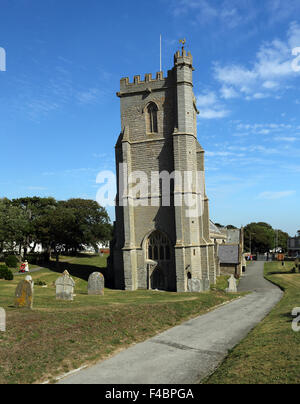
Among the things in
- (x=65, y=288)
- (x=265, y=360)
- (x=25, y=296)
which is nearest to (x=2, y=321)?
(x=25, y=296)

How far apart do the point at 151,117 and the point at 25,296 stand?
23030 mm

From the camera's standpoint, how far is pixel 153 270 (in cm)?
3192

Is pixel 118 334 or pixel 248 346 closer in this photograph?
pixel 248 346

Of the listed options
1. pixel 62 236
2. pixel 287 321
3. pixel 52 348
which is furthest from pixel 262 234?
pixel 52 348

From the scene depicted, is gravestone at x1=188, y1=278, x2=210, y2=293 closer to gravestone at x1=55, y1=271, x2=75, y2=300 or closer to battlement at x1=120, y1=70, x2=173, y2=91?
gravestone at x1=55, y1=271, x2=75, y2=300

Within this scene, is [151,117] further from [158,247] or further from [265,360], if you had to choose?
[265,360]

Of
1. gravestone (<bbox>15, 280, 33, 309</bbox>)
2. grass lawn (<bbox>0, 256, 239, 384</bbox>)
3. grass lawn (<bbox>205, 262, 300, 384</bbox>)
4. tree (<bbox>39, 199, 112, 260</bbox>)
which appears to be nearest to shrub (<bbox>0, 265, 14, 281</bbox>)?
grass lawn (<bbox>0, 256, 239, 384</bbox>)

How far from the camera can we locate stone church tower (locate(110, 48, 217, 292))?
30.8 meters

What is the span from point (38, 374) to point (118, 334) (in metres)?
4.62

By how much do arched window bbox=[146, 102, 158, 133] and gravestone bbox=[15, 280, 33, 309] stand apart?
21813mm

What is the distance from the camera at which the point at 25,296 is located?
15438mm
